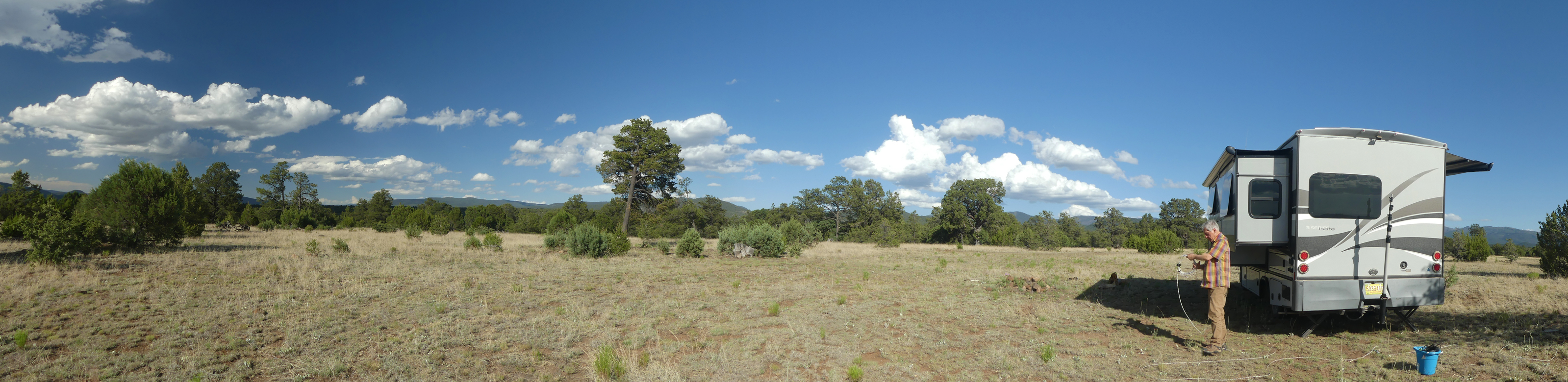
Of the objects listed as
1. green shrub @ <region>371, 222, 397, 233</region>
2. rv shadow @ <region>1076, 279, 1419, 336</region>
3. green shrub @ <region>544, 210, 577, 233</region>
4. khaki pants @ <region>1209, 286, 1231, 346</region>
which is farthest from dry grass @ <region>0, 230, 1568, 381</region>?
green shrub @ <region>371, 222, 397, 233</region>

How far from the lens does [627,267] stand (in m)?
16.4

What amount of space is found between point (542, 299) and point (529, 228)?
43.1 meters

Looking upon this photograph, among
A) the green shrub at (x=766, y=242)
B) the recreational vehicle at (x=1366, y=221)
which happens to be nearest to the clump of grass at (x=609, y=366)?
the recreational vehicle at (x=1366, y=221)

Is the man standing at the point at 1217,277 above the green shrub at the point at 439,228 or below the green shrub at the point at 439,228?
above

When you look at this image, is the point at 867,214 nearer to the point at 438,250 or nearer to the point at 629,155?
the point at 629,155

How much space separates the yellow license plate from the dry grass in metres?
0.62

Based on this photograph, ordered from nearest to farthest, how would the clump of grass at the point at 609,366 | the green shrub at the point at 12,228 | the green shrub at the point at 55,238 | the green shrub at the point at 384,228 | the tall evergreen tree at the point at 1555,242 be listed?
the clump of grass at the point at 609,366 < the green shrub at the point at 55,238 < the tall evergreen tree at the point at 1555,242 < the green shrub at the point at 12,228 < the green shrub at the point at 384,228

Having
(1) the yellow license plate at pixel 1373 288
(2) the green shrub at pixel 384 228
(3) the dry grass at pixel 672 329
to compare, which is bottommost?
(2) the green shrub at pixel 384 228

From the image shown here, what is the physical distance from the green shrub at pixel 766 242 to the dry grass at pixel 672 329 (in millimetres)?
8034

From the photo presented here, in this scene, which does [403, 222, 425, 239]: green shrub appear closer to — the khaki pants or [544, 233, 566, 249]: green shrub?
[544, 233, 566, 249]: green shrub

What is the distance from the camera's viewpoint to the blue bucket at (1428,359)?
5078 millimetres

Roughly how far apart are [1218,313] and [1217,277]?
0.43 meters

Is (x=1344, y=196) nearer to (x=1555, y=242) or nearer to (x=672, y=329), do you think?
(x=672, y=329)

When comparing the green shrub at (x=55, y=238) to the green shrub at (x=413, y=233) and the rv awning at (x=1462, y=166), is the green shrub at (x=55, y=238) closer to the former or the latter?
the green shrub at (x=413, y=233)
